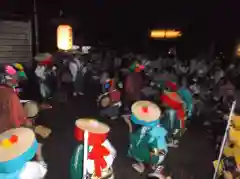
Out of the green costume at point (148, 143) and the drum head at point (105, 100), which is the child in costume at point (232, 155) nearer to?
the green costume at point (148, 143)

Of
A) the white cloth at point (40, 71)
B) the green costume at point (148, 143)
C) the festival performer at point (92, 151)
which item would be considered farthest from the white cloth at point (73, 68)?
the festival performer at point (92, 151)

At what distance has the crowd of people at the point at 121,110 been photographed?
1.67m

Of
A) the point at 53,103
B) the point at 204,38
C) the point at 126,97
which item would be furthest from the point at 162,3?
the point at 53,103

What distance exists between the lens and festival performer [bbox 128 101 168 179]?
2.21 meters

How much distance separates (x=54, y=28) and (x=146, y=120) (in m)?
5.05

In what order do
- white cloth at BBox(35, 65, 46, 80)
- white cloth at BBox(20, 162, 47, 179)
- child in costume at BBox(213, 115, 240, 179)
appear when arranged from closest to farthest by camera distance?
white cloth at BBox(20, 162, 47, 179) → child in costume at BBox(213, 115, 240, 179) → white cloth at BBox(35, 65, 46, 80)

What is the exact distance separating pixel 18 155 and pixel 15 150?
0.05m

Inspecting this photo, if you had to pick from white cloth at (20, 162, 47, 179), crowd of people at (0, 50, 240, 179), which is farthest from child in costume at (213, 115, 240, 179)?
white cloth at (20, 162, 47, 179)

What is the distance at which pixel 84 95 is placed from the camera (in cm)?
597

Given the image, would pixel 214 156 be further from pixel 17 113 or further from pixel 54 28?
pixel 54 28

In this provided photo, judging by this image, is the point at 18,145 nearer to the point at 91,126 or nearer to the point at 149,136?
the point at 91,126

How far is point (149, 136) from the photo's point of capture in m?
2.25

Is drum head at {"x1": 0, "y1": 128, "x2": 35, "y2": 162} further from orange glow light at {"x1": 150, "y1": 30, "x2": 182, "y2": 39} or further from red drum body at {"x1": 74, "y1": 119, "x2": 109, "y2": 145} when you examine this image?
orange glow light at {"x1": 150, "y1": 30, "x2": 182, "y2": 39}

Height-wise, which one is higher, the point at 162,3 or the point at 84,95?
the point at 162,3
